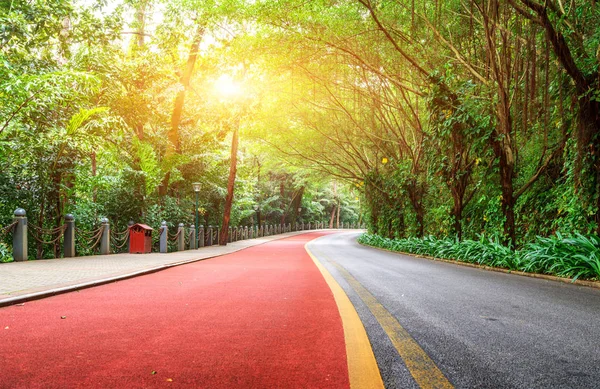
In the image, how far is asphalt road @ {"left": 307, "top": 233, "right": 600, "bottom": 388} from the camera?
2660mm

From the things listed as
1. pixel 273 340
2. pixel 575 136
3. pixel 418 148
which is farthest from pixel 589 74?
pixel 418 148

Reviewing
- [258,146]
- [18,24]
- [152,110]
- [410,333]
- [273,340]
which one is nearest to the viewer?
[273,340]

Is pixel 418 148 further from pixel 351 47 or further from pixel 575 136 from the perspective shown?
pixel 575 136

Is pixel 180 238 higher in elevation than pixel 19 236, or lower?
lower

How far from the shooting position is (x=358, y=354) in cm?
308

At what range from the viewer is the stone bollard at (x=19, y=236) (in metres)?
11.1

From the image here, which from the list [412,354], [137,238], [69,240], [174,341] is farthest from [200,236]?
[412,354]

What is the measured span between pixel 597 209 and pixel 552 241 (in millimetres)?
1022

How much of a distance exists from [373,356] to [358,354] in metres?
0.12

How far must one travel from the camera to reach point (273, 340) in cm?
352

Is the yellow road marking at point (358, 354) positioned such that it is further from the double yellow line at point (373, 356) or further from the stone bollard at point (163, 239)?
the stone bollard at point (163, 239)

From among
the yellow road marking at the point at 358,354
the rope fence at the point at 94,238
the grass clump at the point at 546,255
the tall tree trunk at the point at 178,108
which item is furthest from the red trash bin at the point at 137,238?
the yellow road marking at the point at 358,354

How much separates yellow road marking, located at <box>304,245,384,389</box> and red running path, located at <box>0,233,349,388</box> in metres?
0.06

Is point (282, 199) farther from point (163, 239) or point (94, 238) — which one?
point (94, 238)
